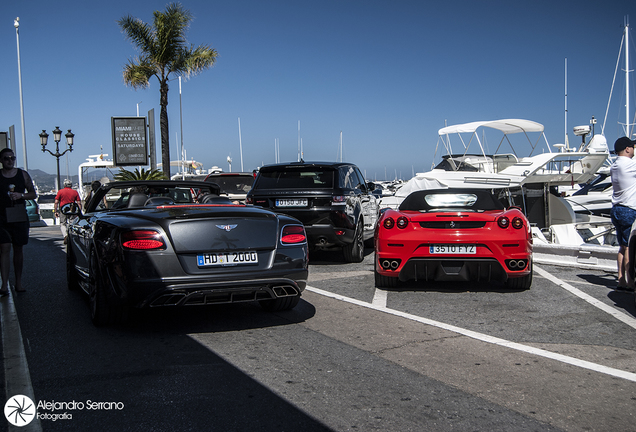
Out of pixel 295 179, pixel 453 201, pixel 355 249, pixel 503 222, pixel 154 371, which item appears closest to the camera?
pixel 154 371

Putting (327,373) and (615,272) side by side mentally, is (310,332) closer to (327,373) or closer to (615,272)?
(327,373)

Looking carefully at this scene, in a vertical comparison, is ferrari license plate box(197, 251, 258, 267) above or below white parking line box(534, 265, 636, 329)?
above

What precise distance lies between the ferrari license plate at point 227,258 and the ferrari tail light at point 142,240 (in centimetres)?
33

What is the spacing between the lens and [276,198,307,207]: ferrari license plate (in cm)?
903

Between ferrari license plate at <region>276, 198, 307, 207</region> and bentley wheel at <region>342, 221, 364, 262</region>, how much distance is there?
1.02m

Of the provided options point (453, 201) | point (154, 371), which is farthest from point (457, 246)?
point (154, 371)

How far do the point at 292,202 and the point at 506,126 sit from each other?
34.8 ft

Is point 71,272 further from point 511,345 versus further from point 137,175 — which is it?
point 137,175

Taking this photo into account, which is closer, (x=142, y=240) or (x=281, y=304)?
(x=142, y=240)

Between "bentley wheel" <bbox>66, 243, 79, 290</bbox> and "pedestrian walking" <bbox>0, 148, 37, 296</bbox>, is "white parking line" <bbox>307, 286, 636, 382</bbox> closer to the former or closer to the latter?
"bentley wheel" <bbox>66, 243, 79, 290</bbox>

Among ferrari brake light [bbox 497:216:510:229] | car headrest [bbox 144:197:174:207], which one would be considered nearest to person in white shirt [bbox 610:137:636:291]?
ferrari brake light [bbox 497:216:510:229]

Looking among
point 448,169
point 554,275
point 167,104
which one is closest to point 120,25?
point 167,104

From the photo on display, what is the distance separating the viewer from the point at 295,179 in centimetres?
929

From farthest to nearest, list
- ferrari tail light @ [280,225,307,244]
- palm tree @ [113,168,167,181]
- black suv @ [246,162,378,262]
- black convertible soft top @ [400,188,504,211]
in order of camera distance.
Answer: palm tree @ [113,168,167,181] → black suv @ [246,162,378,262] → black convertible soft top @ [400,188,504,211] → ferrari tail light @ [280,225,307,244]
